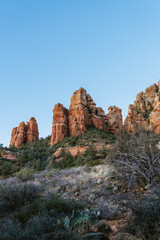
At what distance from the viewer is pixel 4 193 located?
4.38 meters

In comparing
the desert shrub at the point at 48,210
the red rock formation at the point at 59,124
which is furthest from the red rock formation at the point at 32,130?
the desert shrub at the point at 48,210

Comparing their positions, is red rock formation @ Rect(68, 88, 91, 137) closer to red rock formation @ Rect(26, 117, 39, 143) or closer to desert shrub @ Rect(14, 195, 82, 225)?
red rock formation @ Rect(26, 117, 39, 143)

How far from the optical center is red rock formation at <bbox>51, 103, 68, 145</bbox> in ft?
121

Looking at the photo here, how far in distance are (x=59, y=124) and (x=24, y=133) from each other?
1443 cm

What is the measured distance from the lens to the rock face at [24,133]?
43031 millimetres

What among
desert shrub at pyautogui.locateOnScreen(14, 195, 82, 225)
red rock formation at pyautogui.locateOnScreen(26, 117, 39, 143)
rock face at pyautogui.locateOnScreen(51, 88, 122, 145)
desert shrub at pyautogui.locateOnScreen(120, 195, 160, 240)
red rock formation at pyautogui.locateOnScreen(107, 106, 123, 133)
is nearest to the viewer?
desert shrub at pyautogui.locateOnScreen(120, 195, 160, 240)

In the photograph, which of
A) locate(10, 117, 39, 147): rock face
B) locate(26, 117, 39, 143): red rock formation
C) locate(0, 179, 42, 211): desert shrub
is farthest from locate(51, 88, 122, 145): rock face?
locate(0, 179, 42, 211): desert shrub

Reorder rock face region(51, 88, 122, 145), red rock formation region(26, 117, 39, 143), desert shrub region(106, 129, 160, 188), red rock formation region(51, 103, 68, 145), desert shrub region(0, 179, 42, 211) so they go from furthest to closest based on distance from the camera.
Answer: red rock formation region(26, 117, 39, 143) < rock face region(51, 88, 122, 145) < red rock formation region(51, 103, 68, 145) < desert shrub region(106, 129, 160, 188) < desert shrub region(0, 179, 42, 211)

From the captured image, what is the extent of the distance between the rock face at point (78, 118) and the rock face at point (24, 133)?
1106 centimetres

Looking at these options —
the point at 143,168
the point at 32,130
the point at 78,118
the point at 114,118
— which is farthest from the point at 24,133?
the point at 143,168

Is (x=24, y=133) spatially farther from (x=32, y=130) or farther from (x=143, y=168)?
(x=143, y=168)

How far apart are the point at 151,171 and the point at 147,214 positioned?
8.63 feet

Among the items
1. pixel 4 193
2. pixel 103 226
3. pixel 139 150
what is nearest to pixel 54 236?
pixel 103 226

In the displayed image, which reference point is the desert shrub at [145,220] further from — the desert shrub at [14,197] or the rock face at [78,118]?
the rock face at [78,118]
